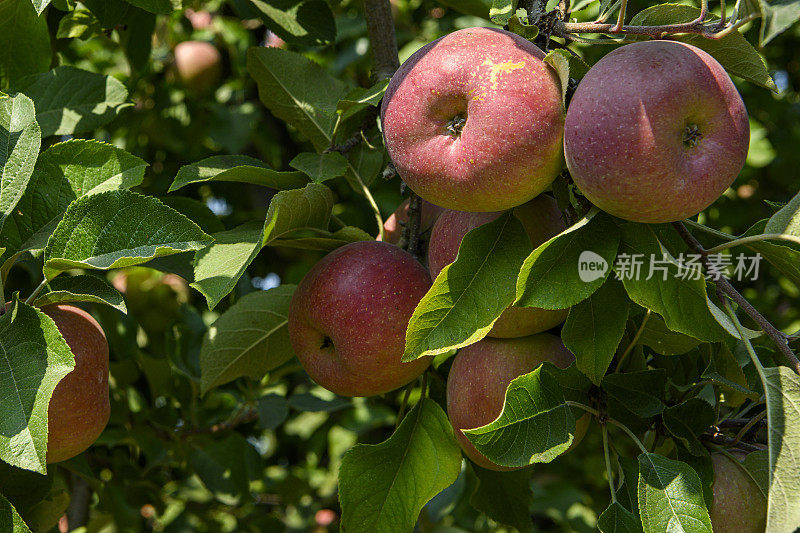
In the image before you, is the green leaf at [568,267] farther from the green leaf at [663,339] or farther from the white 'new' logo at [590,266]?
the green leaf at [663,339]

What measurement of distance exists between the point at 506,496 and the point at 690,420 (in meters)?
0.52

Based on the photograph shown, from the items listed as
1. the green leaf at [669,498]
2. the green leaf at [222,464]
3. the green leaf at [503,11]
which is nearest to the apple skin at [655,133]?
the green leaf at [503,11]

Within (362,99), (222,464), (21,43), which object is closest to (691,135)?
(362,99)

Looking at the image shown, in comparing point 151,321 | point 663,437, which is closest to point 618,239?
point 663,437

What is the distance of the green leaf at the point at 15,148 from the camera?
113cm

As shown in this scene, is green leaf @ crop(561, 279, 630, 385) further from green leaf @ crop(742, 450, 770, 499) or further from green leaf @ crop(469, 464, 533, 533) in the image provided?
green leaf @ crop(469, 464, 533, 533)

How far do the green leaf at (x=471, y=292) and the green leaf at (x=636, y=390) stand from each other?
0.26m

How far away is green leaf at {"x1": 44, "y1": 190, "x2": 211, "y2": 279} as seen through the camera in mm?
1097

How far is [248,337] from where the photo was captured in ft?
5.06

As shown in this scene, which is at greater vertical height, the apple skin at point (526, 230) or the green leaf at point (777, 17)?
the green leaf at point (777, 17)

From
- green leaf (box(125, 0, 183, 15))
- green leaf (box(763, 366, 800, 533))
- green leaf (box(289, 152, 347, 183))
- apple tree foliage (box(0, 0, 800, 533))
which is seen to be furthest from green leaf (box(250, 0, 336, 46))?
green leaf (box(763, 366, 800, 533))

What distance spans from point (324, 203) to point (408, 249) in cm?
22

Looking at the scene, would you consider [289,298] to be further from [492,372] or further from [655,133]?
[655,133]

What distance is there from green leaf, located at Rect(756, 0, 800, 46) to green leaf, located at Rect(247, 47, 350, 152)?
93cm
